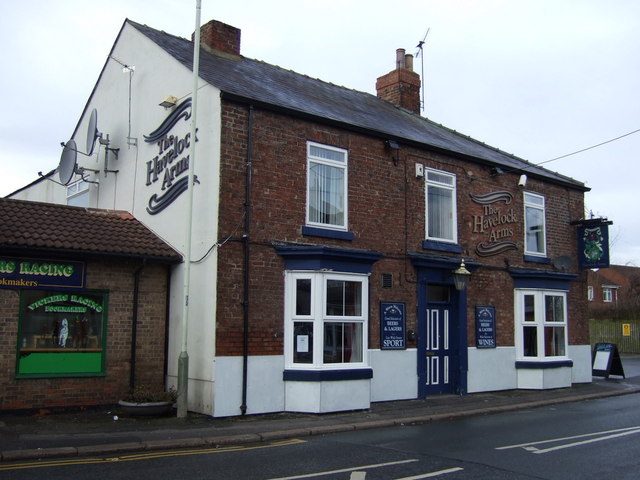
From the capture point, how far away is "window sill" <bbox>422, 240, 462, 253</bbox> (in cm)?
1573

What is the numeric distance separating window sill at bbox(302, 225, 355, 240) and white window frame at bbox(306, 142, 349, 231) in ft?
0.42

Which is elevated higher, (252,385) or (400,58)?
(400,58)

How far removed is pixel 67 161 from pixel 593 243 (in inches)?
592

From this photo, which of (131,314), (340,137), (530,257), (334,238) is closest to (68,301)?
(131,314)

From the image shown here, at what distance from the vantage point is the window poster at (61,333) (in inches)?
470

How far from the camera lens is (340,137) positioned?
1442cm

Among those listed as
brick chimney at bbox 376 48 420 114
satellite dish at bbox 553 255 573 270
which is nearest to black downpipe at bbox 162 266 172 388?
satellite dish at bbox 553 255 573 270

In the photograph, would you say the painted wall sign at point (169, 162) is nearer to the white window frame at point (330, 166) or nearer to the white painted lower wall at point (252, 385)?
the white window frame at point (330, 166)

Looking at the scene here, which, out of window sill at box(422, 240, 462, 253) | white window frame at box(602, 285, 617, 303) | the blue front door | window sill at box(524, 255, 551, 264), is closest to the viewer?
the blue front door

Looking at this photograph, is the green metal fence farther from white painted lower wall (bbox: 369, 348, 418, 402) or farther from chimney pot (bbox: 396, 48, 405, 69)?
white painted lower wall (bbox: 369, 348, 418, 402)

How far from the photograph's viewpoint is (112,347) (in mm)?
12766

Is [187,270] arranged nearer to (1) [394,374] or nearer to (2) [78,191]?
(1) [394,374]

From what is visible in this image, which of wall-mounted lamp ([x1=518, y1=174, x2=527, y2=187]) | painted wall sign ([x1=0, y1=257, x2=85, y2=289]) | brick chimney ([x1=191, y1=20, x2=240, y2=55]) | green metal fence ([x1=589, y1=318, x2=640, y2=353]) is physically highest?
brick chimney ([x1=191, y1=20, x2=240, y2=55])

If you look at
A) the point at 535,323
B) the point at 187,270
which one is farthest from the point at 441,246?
the point at 187,270
